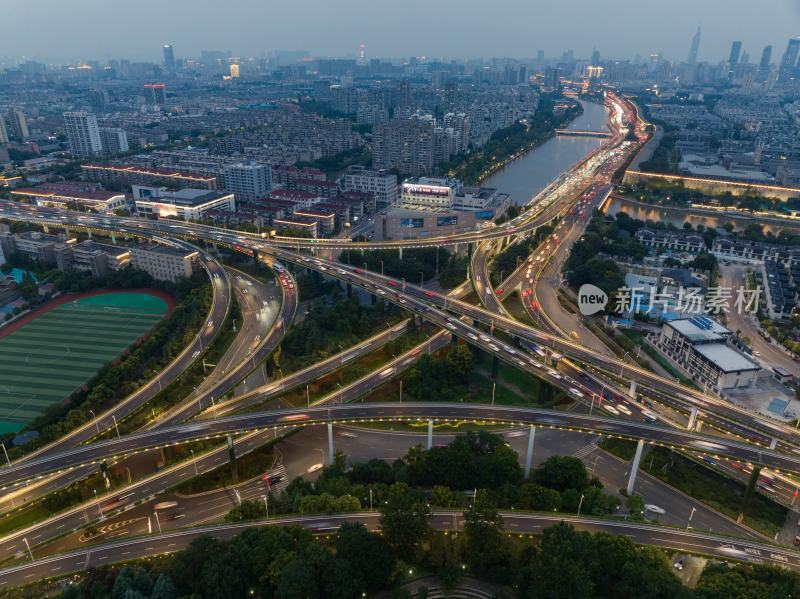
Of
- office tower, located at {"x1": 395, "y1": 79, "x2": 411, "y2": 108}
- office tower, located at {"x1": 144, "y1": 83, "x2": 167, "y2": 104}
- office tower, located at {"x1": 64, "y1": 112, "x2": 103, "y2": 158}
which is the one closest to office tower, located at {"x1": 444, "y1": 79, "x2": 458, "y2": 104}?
office tower, located at {"x1": 395, "y1": 79, "x2": 411, "y2": 108}

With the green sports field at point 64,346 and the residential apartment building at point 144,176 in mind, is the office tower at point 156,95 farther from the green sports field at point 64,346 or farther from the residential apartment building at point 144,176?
the green sports field at point 64,346

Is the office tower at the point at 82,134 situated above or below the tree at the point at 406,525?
above

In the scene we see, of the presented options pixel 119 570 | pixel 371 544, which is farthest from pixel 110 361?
pixel 371 544

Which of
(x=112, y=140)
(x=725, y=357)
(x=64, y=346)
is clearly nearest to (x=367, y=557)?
(x=725, y=357)

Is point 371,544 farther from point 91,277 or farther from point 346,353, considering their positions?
point 91,277

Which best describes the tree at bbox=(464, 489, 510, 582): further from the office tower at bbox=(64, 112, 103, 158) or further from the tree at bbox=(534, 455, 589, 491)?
the office tower at bbox=(64, 112, 103, 158)

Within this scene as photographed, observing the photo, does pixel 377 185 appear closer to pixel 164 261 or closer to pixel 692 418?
pixel 164 261

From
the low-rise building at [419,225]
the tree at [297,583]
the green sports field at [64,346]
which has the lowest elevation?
the green sports field at [64,346]

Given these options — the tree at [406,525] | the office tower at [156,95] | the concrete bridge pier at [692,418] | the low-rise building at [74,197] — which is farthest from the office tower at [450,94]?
the tree at [406,525]
